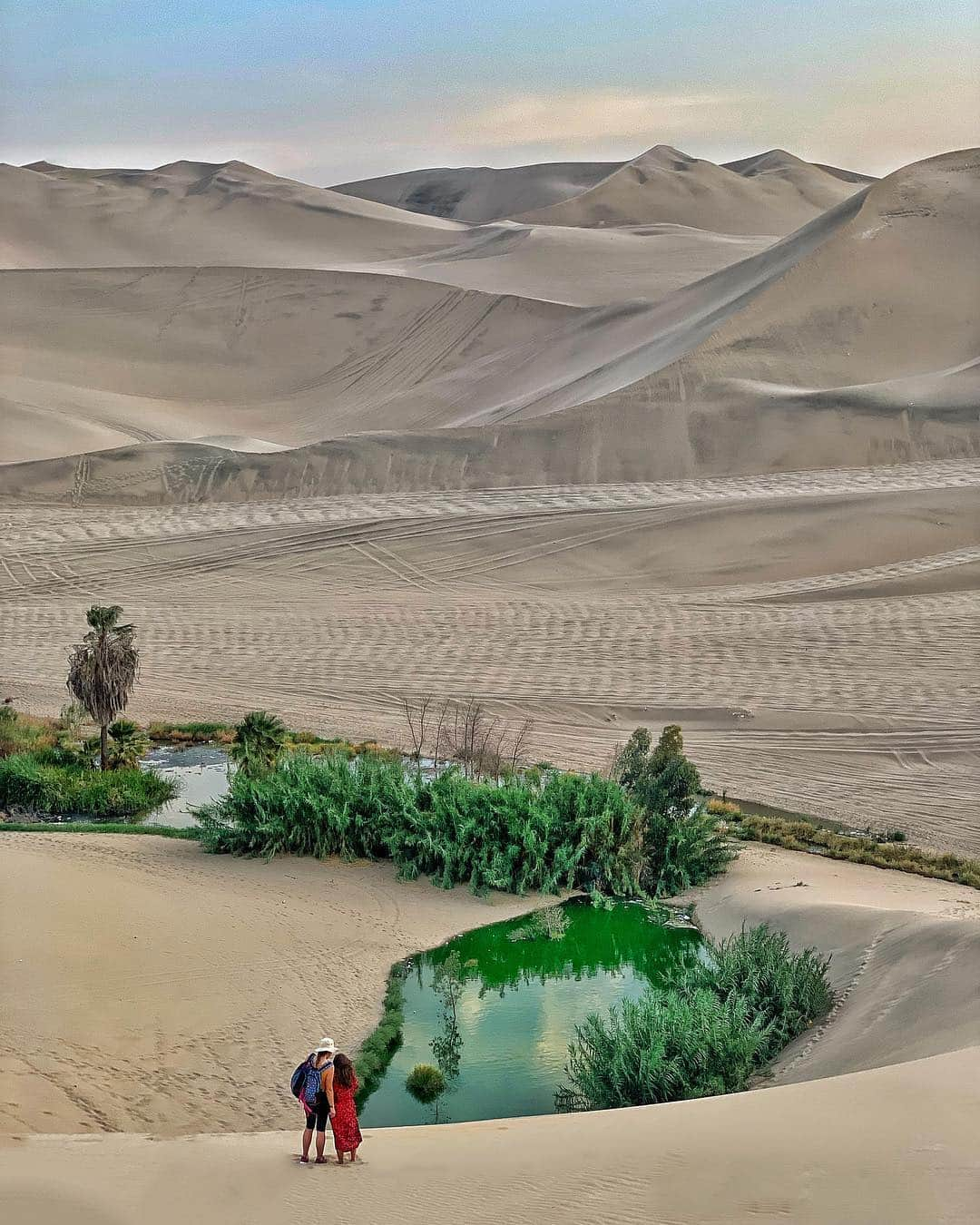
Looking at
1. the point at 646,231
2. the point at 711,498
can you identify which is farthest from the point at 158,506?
the point at 646,231

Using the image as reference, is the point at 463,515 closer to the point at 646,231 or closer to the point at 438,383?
the point at 438,383

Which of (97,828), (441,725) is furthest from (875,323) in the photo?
(97,828)

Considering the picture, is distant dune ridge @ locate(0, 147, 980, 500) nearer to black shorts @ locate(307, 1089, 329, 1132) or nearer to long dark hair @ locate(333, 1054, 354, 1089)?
long dark hair @ locate(333, 1054, 354, 1089)

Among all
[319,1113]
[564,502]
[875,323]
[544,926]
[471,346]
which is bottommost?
[544,926]

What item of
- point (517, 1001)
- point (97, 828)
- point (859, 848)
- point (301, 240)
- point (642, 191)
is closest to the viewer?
point (517, 1001)

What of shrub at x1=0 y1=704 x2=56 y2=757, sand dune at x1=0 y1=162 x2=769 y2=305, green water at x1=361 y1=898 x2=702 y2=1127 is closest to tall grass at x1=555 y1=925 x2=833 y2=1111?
green water at x1=361 y1=898 x2=702 y2=1127

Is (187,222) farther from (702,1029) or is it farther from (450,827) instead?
(702,1029)
